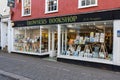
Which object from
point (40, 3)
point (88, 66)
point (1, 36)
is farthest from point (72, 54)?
point (1, 36)

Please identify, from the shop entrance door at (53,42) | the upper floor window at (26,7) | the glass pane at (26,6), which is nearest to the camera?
the shop entrance door at (53,42)

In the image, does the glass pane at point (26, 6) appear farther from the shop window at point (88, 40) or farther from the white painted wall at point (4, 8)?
the shop window at point (88, 40)

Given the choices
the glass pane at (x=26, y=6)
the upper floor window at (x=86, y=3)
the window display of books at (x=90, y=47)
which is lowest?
the window display of books at (x=90, y=47)

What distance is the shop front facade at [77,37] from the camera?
12750mm

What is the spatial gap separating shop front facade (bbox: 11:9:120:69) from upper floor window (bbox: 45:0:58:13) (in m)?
0.70

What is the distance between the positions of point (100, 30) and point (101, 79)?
4484 millimetres

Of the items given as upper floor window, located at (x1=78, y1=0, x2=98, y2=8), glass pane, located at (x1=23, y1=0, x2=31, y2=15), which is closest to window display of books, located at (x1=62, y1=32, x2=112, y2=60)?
upper floor window, located at (x1=78, y1=0, x2=98, y2=8)

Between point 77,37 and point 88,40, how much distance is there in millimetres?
958

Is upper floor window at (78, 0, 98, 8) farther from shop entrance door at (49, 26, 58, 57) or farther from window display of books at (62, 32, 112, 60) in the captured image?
shop entrance door at (49, 26, 58, 57)

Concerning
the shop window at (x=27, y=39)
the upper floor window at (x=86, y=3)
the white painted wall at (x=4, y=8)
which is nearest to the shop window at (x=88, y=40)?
the upper floor window at (x=86, y=3)

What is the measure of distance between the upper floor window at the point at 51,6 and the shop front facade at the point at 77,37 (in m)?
0.70

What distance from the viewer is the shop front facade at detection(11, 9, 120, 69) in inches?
502

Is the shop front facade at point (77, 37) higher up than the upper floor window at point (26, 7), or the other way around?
the upper floor window at point (26, 7)

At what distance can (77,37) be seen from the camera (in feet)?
49.6
